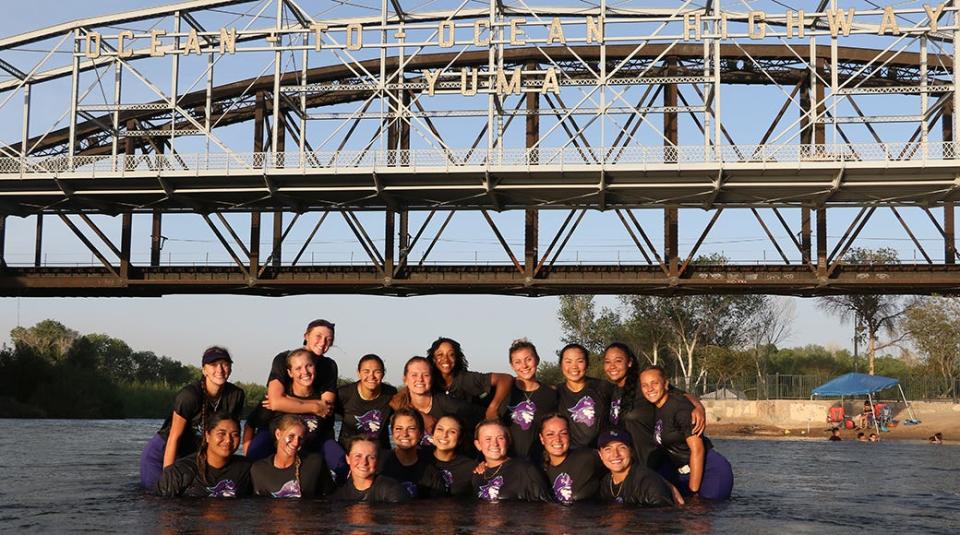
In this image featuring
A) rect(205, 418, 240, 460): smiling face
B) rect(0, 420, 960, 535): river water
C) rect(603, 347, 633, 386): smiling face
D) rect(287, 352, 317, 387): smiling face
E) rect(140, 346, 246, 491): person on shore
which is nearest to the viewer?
rect(0, 420, 960, 535): river water

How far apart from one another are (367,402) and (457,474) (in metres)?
1.26

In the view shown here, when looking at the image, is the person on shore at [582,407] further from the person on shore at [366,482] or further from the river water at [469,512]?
the person on shore at [366,482]

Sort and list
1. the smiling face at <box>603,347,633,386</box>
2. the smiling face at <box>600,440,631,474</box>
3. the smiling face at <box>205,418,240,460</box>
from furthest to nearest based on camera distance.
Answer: the smiling face at <box>603,347,633,386</box>
the smiling face at <box>205,418,240,460</box>
the smiling face at <box>600,440,631,474</box>

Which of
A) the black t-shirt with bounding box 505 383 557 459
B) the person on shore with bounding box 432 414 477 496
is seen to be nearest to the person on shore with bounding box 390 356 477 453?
the person on shore with bounding box 432 414 477 496

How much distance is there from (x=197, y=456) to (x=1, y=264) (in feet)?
140

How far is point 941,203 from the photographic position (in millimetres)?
42344

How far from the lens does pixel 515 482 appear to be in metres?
11.9

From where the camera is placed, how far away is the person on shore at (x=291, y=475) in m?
12.1

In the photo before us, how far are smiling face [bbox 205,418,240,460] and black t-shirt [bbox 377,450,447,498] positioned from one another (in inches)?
58.5

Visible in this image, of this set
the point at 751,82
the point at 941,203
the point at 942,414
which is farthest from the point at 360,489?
the point at 942,414

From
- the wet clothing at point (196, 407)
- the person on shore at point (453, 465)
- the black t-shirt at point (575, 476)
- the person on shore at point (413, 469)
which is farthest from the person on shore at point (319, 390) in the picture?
the black t-shirt at point (575, 476)

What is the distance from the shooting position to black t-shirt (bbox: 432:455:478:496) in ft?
39.6

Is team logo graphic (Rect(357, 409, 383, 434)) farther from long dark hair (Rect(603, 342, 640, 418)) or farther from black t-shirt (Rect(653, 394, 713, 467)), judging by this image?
black t-shirt (Rect(653, 394, 713, 467))

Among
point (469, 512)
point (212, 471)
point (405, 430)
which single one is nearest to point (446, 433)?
point (405, 430)
